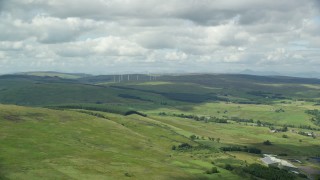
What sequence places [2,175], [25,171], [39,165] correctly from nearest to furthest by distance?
[2,175] → [25,171] → [39,165]

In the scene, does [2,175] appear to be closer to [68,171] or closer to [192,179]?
[68,171]

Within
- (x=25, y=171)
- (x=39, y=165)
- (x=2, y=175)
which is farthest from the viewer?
(x=39, y=165)

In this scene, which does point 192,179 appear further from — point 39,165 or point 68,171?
point 39,165

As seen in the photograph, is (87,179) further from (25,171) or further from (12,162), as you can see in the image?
(12,162)

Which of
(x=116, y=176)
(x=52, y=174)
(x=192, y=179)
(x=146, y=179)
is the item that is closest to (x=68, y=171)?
(x=52, y=174)

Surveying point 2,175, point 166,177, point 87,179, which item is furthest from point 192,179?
point 2,175

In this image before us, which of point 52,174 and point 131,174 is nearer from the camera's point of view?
point 52,174

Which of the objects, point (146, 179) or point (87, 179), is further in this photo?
point (146, 179)

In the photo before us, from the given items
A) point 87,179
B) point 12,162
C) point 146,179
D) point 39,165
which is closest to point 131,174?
point 146,179
